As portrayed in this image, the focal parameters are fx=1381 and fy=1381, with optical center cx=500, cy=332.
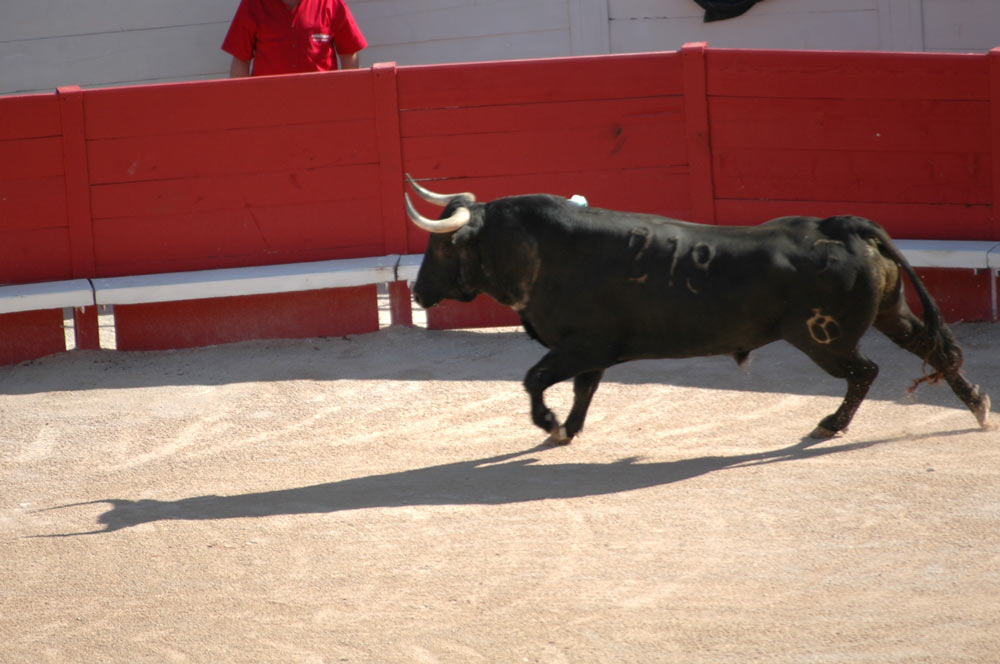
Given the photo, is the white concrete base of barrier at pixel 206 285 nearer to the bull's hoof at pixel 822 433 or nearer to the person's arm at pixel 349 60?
the person's arm at pixel 349 60

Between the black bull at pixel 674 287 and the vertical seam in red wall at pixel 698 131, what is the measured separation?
218 centimetres

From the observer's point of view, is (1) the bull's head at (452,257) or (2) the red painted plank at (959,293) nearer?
(1) the bull's head at (452,257)

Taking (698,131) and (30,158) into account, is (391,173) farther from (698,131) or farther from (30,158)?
(30,158)

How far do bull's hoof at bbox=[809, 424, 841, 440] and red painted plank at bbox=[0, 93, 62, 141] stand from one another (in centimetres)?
460

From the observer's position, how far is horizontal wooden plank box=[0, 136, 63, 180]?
7617 millimetres

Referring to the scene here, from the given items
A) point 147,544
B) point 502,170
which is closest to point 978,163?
point 502,170

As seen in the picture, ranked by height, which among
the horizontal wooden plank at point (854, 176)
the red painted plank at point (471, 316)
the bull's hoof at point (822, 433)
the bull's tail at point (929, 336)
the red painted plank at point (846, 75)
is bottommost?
the bull's hoof at point (822, 433)

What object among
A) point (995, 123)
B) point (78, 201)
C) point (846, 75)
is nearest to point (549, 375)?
point (846, 75)

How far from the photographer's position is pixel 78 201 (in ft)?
25.3

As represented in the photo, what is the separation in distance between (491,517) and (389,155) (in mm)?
3464

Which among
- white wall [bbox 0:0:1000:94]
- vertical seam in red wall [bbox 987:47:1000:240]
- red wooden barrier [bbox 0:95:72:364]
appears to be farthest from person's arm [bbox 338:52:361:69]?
vertical seam in red wall [bbox 987:47:1000:240]

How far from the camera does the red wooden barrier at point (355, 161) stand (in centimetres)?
748

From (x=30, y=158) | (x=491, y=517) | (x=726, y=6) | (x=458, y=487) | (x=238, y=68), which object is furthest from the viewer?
(x=726, y=6)

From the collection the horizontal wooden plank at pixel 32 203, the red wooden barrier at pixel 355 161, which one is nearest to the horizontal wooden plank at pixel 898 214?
the red wooden barrier at pixel 355 161
